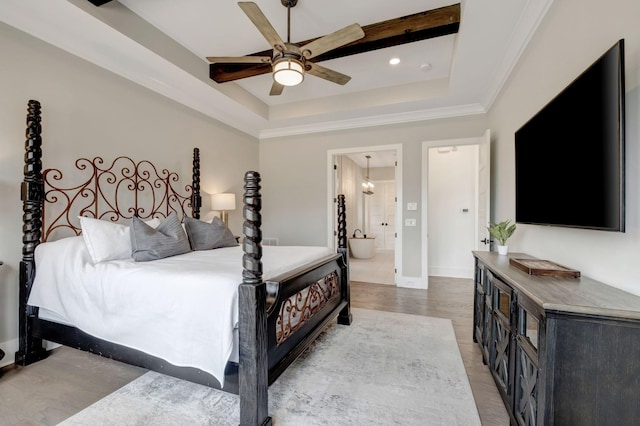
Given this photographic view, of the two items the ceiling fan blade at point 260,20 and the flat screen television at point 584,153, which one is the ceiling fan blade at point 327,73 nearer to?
the ceiling fan blade at point 260,20

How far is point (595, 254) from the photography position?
1.44 m

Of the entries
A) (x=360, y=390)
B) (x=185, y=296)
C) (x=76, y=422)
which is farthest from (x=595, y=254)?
(x=76, y=422)

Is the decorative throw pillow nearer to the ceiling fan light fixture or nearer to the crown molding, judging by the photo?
the ceiling fan light fixture

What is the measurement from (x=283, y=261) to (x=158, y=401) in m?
1.18

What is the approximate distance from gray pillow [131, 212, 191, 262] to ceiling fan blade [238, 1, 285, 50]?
1.85 metres

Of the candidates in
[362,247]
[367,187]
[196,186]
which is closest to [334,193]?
[196,186]

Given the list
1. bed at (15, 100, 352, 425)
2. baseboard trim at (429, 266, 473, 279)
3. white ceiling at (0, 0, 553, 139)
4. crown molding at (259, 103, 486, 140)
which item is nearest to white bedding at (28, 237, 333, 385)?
bed at (15, 100, 352, 425)

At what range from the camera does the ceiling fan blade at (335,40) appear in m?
2.01

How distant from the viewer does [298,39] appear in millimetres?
2992

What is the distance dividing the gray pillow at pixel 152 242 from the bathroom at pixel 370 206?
170 inches

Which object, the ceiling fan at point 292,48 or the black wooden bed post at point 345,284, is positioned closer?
the ceiling fan at point 292,48

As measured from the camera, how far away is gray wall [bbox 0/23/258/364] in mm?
2186

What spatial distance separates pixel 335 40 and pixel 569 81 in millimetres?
1570

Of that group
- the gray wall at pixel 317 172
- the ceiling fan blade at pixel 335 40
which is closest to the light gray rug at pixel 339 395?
the gray wall at pixel 317 172
